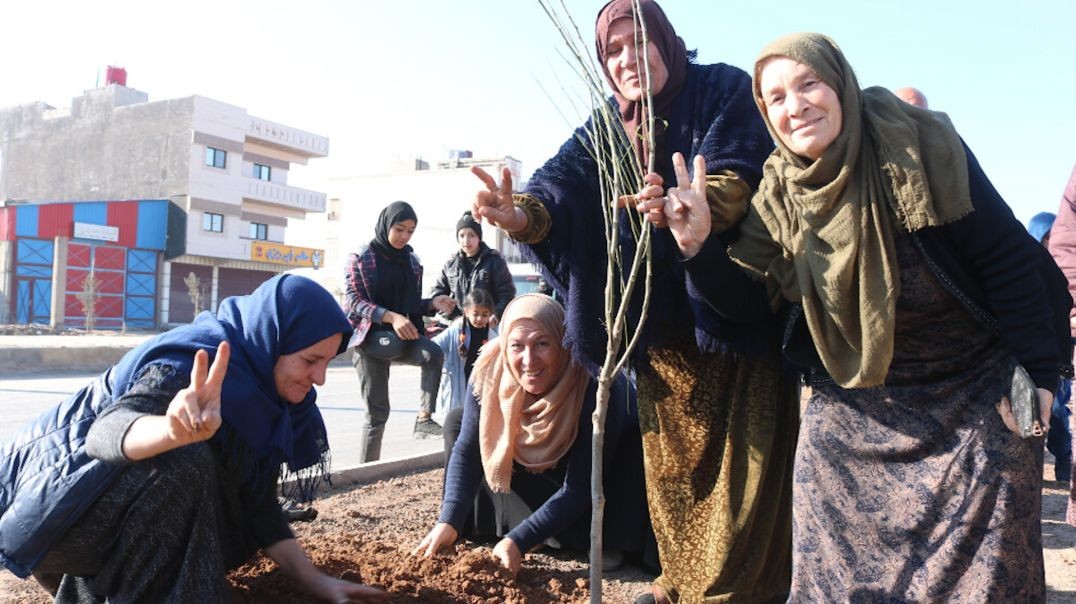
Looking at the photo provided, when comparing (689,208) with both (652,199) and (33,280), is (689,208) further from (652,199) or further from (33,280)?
(33,280)

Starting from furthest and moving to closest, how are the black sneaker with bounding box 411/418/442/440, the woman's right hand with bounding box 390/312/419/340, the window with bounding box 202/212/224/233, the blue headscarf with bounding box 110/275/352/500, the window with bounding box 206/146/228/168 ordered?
the window with bounding box 206/146/228/168
the window with bounding box 202/212/224/233
the black sneaker with bounding box 411/418/442/440
the woman's right hand with bounding box 390/312/419/340
the blue headscarf with bounding box 110/275/352/500

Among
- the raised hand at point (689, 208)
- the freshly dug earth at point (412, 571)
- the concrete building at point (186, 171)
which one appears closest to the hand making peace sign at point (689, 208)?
the raised hand at point (689, 208)

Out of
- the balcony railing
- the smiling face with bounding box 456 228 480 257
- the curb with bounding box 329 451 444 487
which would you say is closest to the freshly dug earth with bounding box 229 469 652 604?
the curb with bounding box 329 451 444 487

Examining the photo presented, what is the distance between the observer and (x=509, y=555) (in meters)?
Answer: 3.04

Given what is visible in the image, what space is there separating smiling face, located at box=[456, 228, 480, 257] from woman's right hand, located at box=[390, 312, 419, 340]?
1.19m

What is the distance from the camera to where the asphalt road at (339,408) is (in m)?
6.54

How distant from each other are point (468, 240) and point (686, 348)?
Result: 389 centimetres

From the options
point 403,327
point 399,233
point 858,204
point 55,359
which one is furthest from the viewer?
point 55,359

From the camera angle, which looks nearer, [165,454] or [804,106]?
[804,106]

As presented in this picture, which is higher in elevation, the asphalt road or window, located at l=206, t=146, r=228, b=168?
window, located at l=206, t=146, r=228, b=168

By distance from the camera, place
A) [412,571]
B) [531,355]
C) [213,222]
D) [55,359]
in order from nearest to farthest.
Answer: [412,571], [531,355], [55,359], [213,222]

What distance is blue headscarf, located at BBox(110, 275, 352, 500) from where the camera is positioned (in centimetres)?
223

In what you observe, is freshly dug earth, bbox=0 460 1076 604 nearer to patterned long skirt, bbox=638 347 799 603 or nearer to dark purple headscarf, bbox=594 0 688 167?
patterned long skirt, bbox=638 347 799 603

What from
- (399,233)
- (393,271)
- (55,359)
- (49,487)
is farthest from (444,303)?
(55,359)
